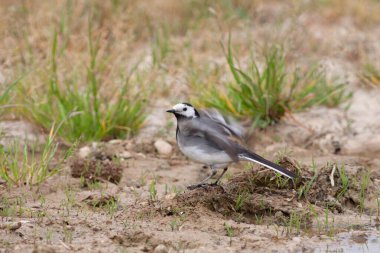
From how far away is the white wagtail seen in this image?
5.50 meters

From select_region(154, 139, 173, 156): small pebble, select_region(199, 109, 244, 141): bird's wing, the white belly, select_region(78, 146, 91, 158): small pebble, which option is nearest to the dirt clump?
select_region(78, 146, 91, 158): small pebble

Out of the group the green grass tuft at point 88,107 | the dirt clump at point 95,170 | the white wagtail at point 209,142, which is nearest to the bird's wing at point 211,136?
the white wagtail at point 209,142

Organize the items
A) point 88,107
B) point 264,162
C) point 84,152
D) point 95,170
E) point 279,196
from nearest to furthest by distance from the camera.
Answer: point 264,162 < point 279,196 < point 95,170 < point 84,152 < point 88,107

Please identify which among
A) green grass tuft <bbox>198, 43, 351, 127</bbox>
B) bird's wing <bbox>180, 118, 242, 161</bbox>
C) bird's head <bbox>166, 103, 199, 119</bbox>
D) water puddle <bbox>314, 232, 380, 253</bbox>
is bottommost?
water puddle <bbox>314, 232, 380, 253</bbox>

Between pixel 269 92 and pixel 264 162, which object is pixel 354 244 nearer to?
pixel 264 162

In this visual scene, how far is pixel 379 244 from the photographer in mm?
5215

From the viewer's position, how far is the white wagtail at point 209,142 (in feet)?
18.0

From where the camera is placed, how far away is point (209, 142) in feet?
18.4

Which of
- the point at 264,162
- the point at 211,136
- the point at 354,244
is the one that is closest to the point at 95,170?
the point at 211,136

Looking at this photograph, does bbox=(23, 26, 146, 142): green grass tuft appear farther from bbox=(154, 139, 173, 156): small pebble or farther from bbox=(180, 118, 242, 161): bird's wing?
bbox=(180, 118, 242, 161): bird's wing

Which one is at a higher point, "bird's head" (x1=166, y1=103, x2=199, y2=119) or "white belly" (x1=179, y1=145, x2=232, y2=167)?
"bird's head" (x1=166, y1=103, x2=199, y2=119)

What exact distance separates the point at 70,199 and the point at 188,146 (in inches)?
41.5

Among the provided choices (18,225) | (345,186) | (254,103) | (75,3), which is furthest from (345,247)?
(75,3)

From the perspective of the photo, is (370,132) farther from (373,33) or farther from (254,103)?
(373,33)
